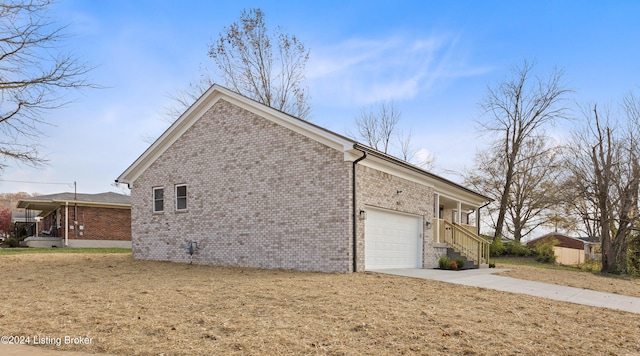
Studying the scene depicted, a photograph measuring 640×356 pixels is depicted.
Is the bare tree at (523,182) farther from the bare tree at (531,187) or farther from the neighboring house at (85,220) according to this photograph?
the neighboring house at (85,220)

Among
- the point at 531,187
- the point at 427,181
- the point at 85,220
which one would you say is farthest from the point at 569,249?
the point at 85,220

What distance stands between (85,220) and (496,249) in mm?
26841

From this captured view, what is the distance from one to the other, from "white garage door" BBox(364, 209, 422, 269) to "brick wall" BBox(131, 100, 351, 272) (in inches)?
60.0

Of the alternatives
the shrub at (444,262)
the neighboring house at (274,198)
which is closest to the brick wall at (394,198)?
the neighboring house at (274,198)

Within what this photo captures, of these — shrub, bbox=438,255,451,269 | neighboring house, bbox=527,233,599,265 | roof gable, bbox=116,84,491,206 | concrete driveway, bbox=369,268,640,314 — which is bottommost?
neighboring house, bbox=527,233,599,265

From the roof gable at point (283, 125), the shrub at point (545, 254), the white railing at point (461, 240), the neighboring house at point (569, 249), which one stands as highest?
the roof gable at point (283, 125)

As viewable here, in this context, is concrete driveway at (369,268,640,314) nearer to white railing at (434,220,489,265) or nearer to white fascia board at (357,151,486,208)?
white fascia board at (357,151,486,208)

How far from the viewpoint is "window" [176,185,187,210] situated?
55.5 ft

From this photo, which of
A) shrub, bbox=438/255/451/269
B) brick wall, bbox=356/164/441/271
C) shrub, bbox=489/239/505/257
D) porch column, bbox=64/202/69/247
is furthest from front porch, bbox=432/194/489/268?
porch column, bbox=64/202/69/247

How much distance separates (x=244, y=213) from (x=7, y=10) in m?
10.1

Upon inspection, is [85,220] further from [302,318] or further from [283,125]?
[302,318]

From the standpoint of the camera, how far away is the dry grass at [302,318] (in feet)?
19.7

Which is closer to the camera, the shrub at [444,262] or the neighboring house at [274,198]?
the neighboring house at [274,198]

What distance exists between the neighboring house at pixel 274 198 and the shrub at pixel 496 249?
37.2ft
